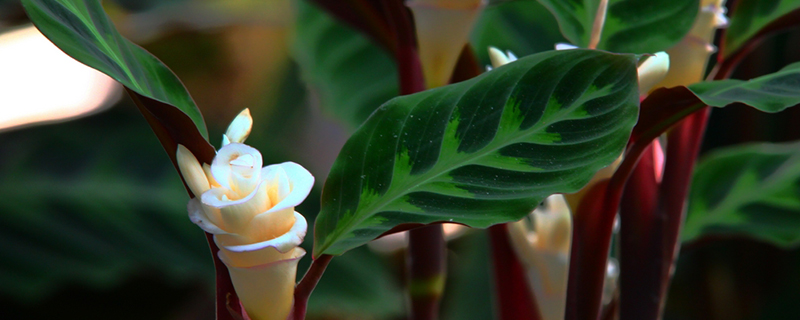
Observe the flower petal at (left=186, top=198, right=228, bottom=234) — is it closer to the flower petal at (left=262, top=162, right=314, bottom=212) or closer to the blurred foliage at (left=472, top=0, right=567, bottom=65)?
the flower petal at (left=262, top=162, right=314, bottom=212)

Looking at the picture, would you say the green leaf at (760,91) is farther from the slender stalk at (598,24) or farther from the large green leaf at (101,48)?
the large green leaf at (101,48)

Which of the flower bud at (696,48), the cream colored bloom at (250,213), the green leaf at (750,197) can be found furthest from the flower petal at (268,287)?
the green leaf at (750,197)

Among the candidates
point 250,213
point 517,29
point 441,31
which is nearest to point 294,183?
point 250,213

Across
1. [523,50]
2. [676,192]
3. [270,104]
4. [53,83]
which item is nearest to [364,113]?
[523,50]

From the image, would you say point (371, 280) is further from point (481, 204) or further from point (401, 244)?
point (481, 204)

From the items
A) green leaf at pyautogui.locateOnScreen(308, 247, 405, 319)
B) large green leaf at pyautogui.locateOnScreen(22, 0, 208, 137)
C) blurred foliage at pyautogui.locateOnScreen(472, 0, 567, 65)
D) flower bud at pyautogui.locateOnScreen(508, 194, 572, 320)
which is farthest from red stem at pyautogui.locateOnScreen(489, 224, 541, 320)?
green leaf at pyautogui.locateOnScreen(308, 247, 405, 319)

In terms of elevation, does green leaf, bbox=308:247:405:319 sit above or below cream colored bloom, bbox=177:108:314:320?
below
